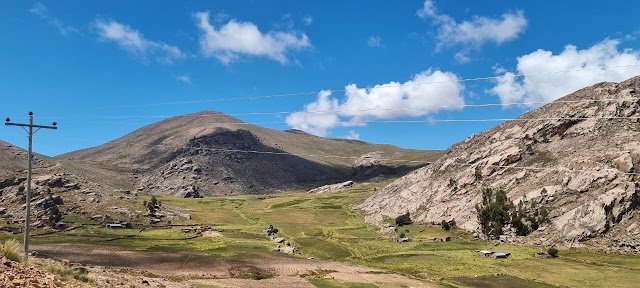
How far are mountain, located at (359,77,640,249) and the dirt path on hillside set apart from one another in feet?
83.6

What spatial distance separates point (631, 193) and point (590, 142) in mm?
30311

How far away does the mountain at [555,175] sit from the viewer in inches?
3006

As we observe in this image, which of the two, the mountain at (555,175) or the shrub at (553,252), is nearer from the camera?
the shrub at (553,252)

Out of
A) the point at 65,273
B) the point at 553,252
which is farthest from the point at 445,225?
the point at 65,273

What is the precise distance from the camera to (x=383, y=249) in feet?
261

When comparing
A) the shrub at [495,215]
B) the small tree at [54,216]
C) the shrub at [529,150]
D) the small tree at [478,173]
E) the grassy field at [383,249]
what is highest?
the shrub at [529,150]

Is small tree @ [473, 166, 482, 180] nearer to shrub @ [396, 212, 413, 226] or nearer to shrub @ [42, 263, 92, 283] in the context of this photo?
shrub @ [396, 212, 413, 226]

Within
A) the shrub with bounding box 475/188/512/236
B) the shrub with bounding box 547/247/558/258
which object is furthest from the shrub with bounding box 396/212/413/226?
the shrub with bounding box 547/247/558/258

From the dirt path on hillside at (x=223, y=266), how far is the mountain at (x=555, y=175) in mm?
25478

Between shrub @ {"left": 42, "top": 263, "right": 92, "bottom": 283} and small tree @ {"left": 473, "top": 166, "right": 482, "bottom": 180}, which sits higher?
small tree @ {"left": 473, "top": 166, "right": 482, "bottom": 180}

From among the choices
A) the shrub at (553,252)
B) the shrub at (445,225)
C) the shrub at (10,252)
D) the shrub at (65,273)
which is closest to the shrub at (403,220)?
the shrub at (445,225)

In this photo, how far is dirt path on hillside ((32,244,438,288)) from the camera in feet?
164

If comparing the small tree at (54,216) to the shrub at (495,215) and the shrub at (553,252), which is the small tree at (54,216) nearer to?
the shrub at (495,215)

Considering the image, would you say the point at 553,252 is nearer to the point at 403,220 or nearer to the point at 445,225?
the point at 445,225
